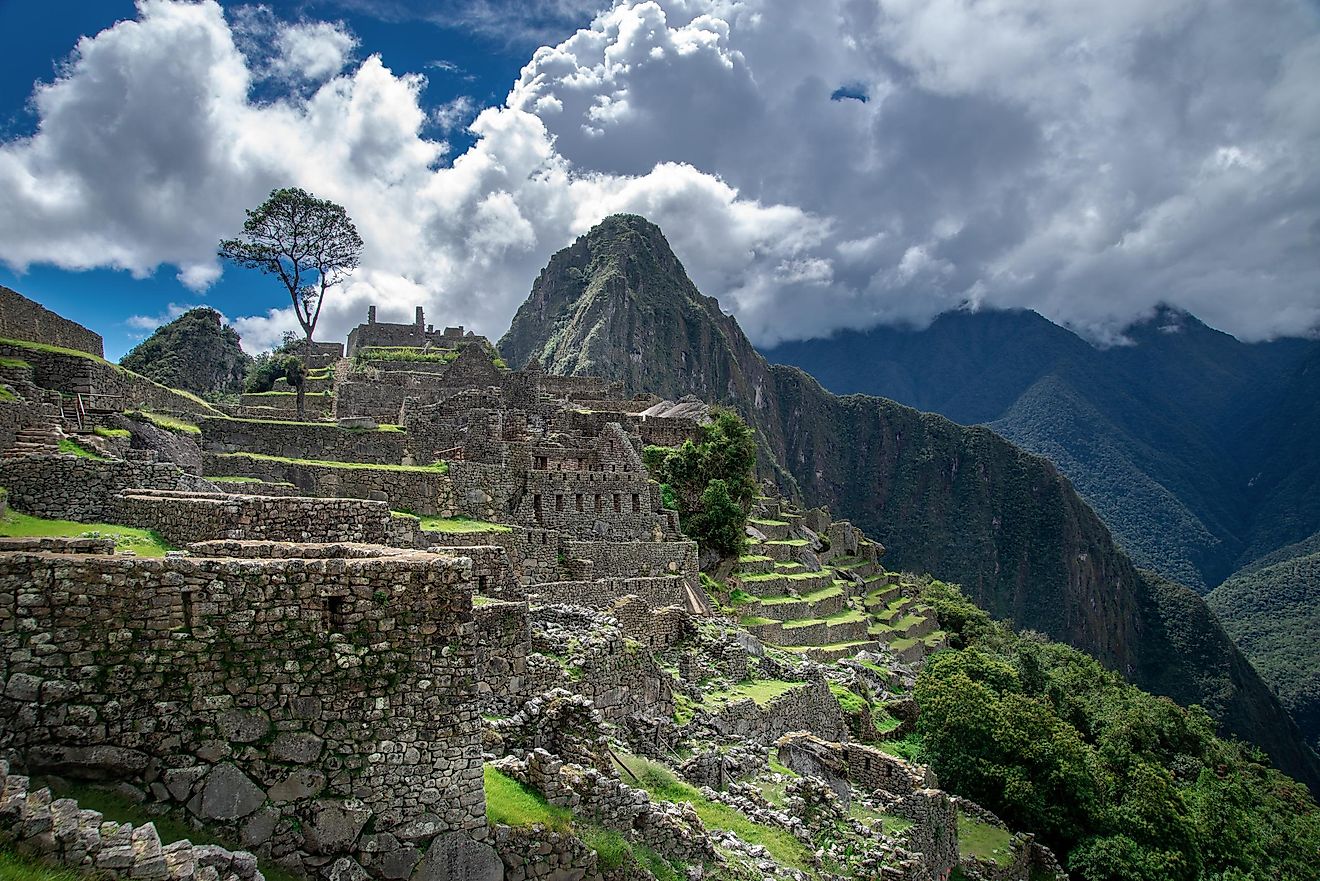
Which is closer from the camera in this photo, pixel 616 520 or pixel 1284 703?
pixel 616 520

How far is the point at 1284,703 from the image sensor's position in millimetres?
137875

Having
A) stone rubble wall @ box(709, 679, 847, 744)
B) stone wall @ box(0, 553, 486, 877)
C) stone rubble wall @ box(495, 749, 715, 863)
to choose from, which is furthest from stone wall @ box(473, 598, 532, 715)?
stone rubble wall @ box(709, 679, 847, 744)

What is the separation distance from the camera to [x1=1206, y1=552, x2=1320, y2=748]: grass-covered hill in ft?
452

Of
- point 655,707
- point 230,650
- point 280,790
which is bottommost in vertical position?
point 655,707

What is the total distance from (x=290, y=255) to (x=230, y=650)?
34.2 m

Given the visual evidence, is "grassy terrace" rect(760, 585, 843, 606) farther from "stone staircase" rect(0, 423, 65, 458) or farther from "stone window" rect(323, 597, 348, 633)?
"stone window" rect(323, 597, 348, 633)

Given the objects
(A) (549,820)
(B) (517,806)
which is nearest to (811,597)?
(A) (549,820)

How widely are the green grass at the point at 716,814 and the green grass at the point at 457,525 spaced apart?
7.55 meters

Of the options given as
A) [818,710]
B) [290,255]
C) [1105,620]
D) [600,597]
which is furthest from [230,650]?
[1105,620]

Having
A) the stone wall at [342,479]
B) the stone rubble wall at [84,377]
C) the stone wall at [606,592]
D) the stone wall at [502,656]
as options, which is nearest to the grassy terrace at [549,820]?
the stone wall at [502,656]

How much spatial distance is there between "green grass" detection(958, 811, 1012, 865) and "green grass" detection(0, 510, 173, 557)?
19.2m

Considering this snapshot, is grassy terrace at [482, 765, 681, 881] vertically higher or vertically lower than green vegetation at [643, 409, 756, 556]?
lower

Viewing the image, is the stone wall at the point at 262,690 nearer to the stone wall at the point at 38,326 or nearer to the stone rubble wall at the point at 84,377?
the stone rubble wall at the point at 84,377

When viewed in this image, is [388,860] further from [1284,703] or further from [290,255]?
[1284,703]
